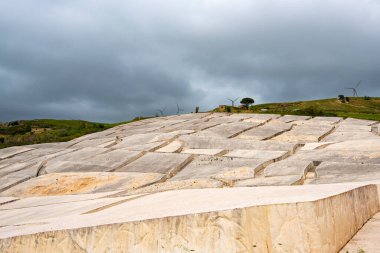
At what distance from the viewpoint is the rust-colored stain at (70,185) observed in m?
13.6

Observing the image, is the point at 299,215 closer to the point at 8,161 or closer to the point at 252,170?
the point at 252,170

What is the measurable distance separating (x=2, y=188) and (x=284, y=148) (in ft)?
36.1

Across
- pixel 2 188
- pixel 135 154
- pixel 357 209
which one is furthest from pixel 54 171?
pixel 357 209

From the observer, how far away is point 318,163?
42.5 ft

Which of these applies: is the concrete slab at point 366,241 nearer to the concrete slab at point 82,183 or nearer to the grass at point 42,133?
the concrete slab at point 82,183

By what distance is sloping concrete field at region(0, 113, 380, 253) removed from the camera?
4305mm

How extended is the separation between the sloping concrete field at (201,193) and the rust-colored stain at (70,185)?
41 mm

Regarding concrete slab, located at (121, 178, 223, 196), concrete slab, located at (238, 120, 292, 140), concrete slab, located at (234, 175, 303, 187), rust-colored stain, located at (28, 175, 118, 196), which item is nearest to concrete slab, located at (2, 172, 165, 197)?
rust-colored stain, located at (28, 175, 118, 196)

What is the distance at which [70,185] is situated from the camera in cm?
1420

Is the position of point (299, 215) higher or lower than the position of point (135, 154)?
lower

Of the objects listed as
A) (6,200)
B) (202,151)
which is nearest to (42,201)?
(6,200)

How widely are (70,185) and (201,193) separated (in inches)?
320

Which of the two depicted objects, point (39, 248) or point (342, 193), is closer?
point (342, 193)

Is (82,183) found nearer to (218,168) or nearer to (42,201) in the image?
(42,201)
